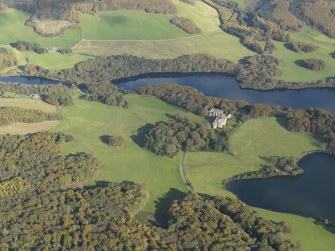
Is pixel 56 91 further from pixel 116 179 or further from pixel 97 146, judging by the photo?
pixel 116 179

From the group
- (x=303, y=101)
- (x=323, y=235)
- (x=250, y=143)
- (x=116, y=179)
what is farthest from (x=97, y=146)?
(x=303, y=101)

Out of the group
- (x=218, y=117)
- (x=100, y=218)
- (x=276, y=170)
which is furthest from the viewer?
(x=218, y=117)

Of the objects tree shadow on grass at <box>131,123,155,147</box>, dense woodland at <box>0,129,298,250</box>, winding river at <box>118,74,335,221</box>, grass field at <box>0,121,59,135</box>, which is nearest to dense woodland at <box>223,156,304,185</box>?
winding river at <box>118,74,335,221</box>

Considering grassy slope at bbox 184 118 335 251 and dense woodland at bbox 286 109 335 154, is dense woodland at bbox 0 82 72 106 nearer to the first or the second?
grassy slope at bbox 184 118 335 251

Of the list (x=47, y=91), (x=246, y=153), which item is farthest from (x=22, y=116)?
(x=246, y=153)

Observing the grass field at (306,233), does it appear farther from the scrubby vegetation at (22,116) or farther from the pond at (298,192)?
the scrubby vegetation at (22,116)

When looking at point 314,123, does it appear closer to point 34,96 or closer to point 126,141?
point 126,141
